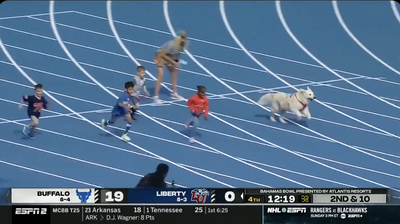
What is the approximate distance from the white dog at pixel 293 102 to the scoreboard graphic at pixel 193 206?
244 cm

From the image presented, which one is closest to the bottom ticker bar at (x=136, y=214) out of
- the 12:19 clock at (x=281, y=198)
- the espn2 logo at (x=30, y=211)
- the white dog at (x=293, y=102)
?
the espn2 logo at (x=30, y=211)

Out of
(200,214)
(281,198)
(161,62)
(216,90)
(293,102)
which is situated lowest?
(200,214)

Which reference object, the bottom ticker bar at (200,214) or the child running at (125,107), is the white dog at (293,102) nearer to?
the child running at (125,107)

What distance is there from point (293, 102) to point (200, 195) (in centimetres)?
271

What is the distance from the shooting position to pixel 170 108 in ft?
50.8

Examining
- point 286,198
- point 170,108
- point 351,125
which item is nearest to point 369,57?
point 351,125

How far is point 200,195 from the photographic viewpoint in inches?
499

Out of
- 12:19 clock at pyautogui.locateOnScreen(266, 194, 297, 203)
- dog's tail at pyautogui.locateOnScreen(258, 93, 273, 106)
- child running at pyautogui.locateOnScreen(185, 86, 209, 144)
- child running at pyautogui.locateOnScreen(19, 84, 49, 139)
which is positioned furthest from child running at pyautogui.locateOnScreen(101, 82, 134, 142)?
12:19 clock at pyautogui.locateOnScreen(266, 194, 297, 203)

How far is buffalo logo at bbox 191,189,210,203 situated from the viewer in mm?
12656

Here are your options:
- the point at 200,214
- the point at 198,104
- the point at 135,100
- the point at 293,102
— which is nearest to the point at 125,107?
the point at 135,100

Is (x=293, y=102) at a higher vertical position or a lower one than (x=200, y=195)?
higher

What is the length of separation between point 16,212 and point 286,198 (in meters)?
2.53

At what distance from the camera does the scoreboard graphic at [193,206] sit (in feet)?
41.2

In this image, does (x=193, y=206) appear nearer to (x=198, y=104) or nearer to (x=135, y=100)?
(x=198, y=104)
